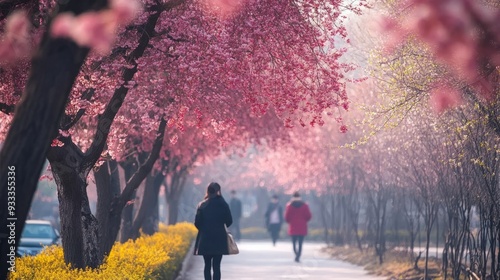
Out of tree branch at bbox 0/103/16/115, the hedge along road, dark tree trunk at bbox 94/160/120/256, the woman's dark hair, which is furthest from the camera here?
the hedge along road

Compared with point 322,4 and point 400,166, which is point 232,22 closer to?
point 322,4

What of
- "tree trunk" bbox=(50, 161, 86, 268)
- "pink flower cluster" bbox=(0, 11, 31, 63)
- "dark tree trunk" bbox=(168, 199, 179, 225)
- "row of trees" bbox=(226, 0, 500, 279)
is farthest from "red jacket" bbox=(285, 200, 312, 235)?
"pink flower cluster" bbox=(0, 11, 31, 63)

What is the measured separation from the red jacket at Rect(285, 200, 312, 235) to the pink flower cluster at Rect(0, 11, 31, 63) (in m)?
18.7

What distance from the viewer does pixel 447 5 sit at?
6.11 m

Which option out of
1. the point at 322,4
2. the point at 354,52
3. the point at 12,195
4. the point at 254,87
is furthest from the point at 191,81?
the point at 354,52

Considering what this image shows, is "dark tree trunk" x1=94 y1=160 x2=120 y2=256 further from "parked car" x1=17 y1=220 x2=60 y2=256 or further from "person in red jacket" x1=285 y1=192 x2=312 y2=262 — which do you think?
"person in red jacket" x1=285 y1=192 x2=312 y2=262

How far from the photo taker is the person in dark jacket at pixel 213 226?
16.1 meters

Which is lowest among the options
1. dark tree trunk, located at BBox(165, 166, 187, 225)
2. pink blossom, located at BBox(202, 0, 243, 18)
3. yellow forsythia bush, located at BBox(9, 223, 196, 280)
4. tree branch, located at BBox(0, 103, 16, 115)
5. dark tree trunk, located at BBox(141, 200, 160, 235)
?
yellow forsythia bush, located at BBox(9, 223, 196, 280)

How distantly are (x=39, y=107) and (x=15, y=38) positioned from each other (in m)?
3.78

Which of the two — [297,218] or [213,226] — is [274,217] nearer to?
[297,218]

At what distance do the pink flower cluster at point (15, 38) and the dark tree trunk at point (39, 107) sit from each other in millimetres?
233

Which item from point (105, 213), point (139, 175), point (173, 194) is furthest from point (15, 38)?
point (173, 194)

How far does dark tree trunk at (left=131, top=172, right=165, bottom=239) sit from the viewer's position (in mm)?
23312

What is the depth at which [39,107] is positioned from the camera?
7598 mm
